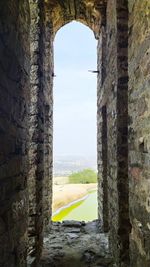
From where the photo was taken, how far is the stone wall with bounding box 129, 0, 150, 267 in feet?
6.35

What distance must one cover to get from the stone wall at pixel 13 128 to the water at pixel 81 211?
17.2 feet

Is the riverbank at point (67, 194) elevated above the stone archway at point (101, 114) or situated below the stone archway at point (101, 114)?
below

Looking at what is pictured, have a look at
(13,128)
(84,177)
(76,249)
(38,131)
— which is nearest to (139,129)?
(13,128)

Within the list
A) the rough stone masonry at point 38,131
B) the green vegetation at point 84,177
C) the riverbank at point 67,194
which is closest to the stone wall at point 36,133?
the rough stone masonry at point 38,131

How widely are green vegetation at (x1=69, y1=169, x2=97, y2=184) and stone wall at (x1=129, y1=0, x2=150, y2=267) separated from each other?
31.6ft

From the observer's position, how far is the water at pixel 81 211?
713 centimetres

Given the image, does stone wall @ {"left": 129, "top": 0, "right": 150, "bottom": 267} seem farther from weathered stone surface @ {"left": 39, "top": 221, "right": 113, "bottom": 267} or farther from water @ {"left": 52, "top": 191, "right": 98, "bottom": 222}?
water @ {"left": 52, "top": 191, "right": 98, "bottom": 222}

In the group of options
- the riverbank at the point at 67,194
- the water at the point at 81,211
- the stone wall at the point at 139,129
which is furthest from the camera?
the riverbank at the point at 67,194

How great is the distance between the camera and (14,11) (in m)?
1.67

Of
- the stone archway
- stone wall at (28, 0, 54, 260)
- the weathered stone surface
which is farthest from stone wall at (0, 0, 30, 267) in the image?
the weathered stone surface

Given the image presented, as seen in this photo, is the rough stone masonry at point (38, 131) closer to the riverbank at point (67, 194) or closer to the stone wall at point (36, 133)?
the stone wall at point (36, 133)

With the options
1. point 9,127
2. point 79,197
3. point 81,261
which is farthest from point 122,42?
point 79,197

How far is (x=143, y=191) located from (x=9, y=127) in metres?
1.10

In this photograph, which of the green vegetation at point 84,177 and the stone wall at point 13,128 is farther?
the green vegetation at point 84,177
